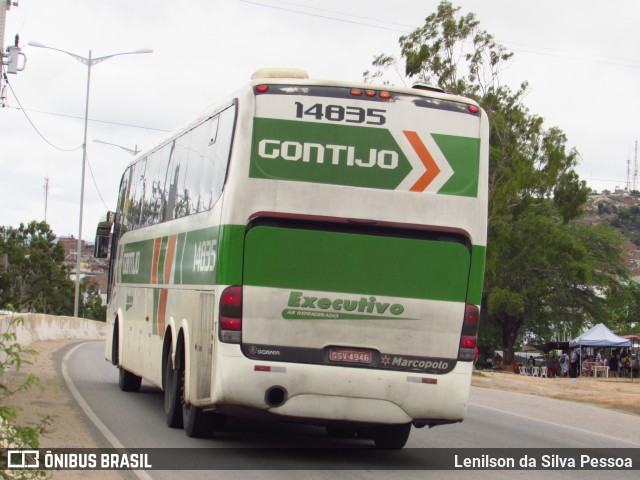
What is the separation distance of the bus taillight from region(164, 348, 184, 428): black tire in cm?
253

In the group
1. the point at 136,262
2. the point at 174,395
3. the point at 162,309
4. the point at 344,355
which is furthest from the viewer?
the point at 136,262

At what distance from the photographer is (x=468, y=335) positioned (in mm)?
11008

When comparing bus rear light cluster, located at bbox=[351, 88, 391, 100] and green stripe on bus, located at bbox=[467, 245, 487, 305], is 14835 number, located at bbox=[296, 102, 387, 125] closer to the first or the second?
bus rear light cluster, located at bbox=[351, 88, 391, 100]

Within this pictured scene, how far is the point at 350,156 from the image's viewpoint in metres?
10.9

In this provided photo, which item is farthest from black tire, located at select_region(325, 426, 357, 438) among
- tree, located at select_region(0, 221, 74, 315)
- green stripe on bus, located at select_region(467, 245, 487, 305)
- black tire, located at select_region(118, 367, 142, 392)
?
tree, located at select_region(0, 221, 74, 315)

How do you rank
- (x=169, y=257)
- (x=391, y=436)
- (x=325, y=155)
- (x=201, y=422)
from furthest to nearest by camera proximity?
(x=169, y=257), (x=391, y=436), (x=201, y=422), (x=325, y=155)

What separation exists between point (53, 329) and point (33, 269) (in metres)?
55.0

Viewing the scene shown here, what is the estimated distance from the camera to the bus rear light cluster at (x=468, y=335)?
11.0 metres

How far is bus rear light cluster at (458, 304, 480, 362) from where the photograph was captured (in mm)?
10977

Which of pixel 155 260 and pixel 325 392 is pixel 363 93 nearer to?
pixel 325 392

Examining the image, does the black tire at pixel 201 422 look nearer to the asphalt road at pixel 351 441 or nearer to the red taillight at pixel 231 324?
the asphalt road at pixel 351 441

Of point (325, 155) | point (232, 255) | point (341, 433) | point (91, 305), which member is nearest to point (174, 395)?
point (341, 433)

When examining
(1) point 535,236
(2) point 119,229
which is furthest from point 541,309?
(2) point 119,229

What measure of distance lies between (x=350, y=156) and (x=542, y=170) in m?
37.5
